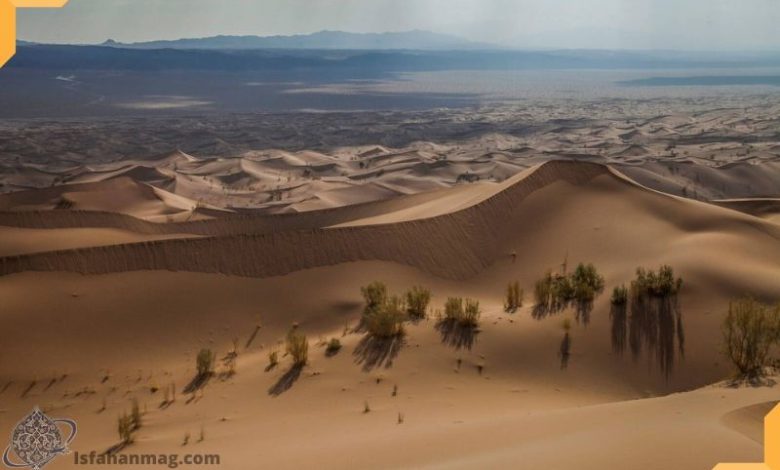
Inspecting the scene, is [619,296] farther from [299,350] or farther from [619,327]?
[299,350]

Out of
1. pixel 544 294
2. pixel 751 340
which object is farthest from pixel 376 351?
pixel 751 340

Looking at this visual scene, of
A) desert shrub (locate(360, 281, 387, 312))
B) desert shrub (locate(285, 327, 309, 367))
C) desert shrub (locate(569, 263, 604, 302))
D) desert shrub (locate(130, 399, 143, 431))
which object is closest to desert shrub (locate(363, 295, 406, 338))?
desert shrub (locate(285, 327, 309, 367))

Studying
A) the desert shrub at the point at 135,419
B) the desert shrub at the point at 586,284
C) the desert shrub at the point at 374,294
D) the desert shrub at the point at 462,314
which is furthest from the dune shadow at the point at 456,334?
the desert shrub at the point at 135,419

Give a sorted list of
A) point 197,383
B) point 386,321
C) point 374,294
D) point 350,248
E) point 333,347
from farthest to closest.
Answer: point 350,248, point 374,294, point 386,321, point 333,347, point 197,383

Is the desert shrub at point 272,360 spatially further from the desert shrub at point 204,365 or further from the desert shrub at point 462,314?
the desert shrub at point 462,314

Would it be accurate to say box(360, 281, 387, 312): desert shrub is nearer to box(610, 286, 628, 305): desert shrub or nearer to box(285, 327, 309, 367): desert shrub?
box(285, 327, 309, 367): desert shrub

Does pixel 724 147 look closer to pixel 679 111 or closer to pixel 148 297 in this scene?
pixel 679 111
